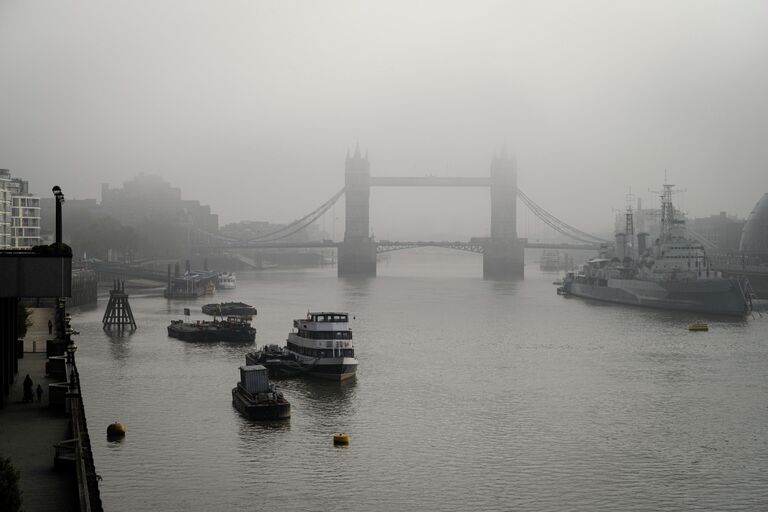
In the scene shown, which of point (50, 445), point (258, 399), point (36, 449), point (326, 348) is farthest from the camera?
point (326, 348)

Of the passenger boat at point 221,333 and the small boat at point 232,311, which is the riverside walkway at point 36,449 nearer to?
the passenger boat at point 221,333

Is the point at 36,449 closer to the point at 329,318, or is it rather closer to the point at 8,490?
the point at 8,490

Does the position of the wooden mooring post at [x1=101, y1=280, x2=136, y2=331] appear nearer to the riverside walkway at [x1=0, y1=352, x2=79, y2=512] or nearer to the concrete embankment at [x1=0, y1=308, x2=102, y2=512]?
the concrete embankment at [x1=0, y1=308, x2=102, y2=512]

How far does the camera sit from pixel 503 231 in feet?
574

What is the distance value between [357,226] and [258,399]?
139076mm

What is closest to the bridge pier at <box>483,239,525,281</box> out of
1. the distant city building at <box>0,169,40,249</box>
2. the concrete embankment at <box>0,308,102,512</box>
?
the distant city building at <box>0,169,40,249</box>

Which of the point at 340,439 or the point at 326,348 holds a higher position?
the point at 326,348

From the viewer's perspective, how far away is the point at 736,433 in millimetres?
28688

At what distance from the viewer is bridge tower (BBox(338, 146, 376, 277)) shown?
504ft

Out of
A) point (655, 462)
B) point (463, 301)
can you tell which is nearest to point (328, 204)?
point (463, 301)

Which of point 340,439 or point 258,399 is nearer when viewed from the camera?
point 340,439

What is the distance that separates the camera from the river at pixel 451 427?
73.8 ft

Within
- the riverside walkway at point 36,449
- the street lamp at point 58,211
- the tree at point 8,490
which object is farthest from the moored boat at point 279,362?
the tree at point 8,490

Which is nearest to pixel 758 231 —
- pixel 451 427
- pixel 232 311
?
pixel 232 311
